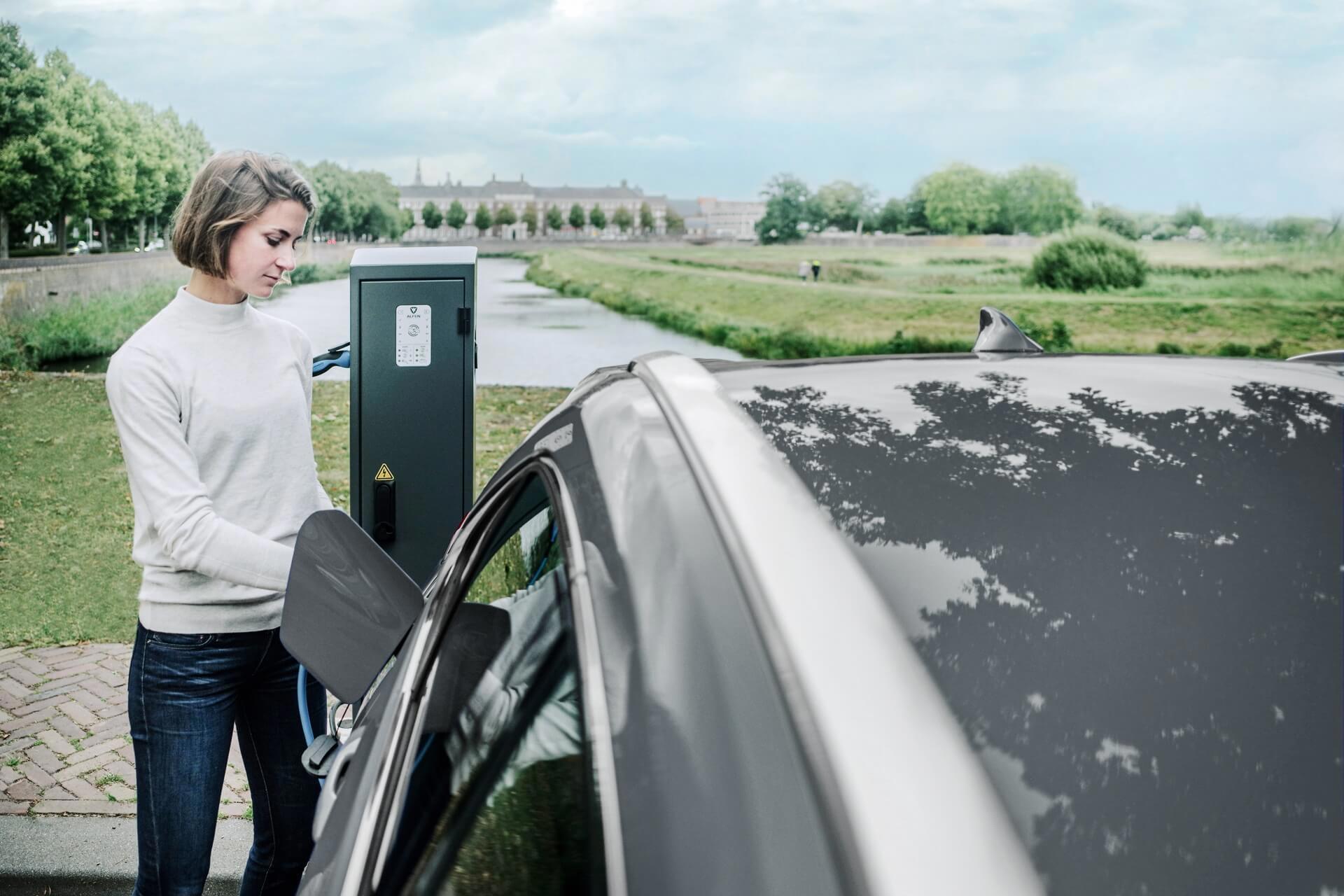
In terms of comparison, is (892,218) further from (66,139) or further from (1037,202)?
(66,139)

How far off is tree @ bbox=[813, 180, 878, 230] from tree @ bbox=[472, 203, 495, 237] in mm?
3014

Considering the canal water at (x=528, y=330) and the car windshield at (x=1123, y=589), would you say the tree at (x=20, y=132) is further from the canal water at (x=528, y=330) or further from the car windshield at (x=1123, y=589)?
the car windshield at (x=1123, y=589)

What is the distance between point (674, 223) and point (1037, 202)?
3.31 metres

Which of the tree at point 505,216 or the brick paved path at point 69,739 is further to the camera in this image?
the tree at point 505,216

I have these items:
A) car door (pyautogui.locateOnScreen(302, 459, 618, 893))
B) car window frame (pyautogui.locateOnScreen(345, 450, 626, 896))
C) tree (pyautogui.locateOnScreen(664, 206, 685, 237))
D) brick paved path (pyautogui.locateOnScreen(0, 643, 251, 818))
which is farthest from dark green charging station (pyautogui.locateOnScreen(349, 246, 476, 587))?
tree (pyautogui.locateOnScreen(664, 206, 685, 237))

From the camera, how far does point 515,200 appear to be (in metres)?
10.3

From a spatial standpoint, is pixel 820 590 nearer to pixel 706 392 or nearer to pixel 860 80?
pixel 706 392

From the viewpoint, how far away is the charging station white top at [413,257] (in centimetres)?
364

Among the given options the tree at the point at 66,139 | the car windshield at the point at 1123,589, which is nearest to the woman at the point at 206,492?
the car windshield at the point at 1123,589

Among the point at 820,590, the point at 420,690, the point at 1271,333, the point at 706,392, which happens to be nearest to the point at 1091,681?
the point at 820,590

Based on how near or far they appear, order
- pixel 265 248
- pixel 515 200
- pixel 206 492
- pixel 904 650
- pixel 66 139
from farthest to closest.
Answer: pixel 515 200
pixel 66 139
pixel 265 248
pixel 206 492
pixel 904 650

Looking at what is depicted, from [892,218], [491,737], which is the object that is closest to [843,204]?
[892,218]

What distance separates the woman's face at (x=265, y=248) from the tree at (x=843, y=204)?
815 cm

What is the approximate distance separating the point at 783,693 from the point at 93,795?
3.88 metres
